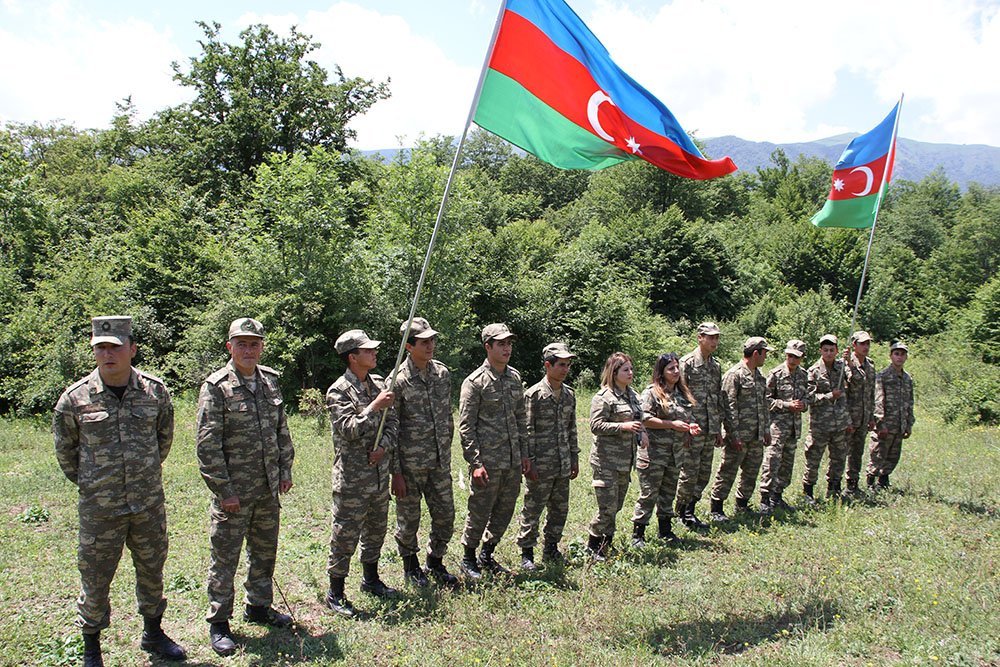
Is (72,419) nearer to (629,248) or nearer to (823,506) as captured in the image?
(823,506)

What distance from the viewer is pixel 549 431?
636cm

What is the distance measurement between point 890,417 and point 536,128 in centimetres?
725

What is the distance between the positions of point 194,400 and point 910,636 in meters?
15.9

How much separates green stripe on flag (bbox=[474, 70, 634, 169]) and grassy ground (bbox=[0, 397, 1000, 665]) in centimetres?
374

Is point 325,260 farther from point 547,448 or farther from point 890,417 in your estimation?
point 890,417

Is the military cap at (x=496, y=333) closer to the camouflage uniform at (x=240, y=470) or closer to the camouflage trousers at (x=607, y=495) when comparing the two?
the camouflage trousers at (x=607, y=495)

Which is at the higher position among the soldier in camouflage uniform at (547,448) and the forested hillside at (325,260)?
the forested hillside at (325,260)

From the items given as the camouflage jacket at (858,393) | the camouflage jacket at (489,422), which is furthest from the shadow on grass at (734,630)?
the camouflage jacket at (858,393)

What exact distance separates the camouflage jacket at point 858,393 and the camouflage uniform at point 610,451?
447 cm

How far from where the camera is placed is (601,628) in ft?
16.5

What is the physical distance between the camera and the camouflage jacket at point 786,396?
8469 mm

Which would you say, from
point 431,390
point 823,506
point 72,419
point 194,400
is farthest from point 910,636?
point 194,400

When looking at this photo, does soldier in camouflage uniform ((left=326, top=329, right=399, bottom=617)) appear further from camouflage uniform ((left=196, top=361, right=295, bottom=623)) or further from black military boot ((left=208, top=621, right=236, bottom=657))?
black military boot ((left=208, top=621, right=236, bottom=657))

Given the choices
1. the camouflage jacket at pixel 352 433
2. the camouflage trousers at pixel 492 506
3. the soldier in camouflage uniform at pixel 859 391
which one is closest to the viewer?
the camouflage jacket at pixel 352 433
